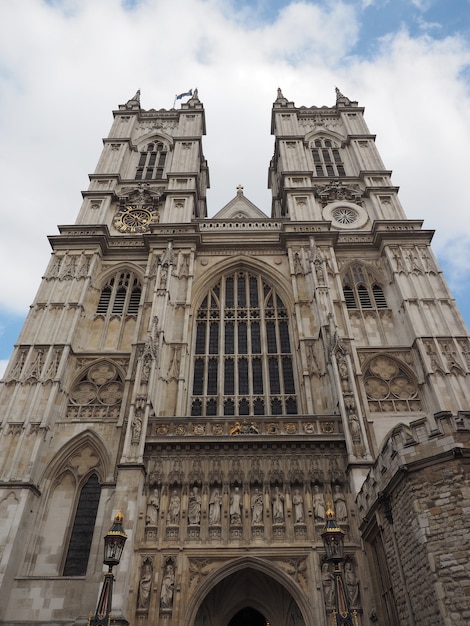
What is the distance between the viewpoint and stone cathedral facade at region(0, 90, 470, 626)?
12.1 metres

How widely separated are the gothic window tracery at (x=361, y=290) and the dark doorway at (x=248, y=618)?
12685 millimetres

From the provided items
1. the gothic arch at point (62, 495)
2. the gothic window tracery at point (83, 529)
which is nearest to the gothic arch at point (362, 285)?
the gothic arch at point (62, 495)

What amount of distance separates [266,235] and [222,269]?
10.1ft

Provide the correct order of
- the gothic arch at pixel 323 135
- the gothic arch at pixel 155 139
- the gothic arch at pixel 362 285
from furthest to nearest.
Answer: the gothic arch at pixel 323 135 < the gothic arch at pixel 155 139 < the gothic arch at pixel 362 285

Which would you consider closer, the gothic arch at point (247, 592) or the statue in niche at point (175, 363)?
the gothic arch at point (247, 592)

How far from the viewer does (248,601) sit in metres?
14.4

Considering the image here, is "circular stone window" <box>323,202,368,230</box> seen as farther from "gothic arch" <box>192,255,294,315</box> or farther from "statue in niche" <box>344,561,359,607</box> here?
"statue in niche" <box>344,561,359,607</box>

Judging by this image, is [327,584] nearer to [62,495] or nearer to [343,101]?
[62,495]

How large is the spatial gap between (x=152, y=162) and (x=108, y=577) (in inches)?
1026

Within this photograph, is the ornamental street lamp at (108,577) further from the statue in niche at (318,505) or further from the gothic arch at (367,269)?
the gothic arch at (367,269)

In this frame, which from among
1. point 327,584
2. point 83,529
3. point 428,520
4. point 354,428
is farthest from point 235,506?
point 428,520

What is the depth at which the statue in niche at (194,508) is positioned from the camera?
551 inches

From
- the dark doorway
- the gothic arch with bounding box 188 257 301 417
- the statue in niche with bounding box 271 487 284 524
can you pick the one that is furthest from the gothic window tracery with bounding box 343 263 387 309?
the dark doorway

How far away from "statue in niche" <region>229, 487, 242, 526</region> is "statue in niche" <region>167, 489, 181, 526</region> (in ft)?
5.10
